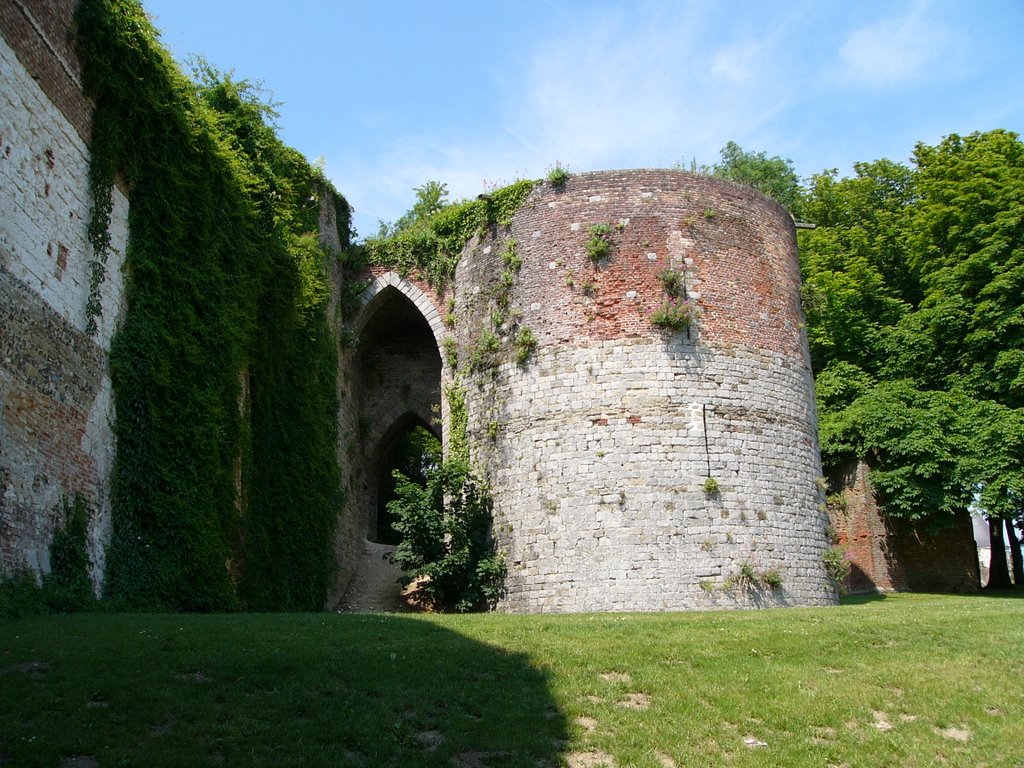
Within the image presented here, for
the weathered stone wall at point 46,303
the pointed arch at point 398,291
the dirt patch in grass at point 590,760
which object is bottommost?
the dirt patch in grass at point 590,760

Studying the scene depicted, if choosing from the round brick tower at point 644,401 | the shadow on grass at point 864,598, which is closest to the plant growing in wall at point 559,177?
the round brick tower at point 644,401

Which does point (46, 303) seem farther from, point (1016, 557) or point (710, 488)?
point (1016, 557)

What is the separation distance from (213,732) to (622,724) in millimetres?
3496

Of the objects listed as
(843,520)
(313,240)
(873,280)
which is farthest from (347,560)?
(873,280)

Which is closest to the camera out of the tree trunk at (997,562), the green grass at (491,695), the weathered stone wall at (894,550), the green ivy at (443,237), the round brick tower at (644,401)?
the green grass at (491,695)

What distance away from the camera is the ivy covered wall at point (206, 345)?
1332cm

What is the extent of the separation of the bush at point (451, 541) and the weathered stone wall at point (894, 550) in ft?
35.8

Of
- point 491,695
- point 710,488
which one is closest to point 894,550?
point 710,488

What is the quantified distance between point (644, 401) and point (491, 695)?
8.64m

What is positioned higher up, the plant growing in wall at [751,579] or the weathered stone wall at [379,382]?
the weathered stone wall at [379,382]

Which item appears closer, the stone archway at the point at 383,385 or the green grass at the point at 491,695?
the green grass at the point at 491,695

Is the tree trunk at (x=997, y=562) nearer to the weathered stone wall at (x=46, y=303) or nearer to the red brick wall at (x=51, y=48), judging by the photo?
the weathered stone wall at (x=46, y=303)

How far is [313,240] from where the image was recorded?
19.1 m

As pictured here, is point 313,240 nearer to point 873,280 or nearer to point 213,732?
point 213,732
